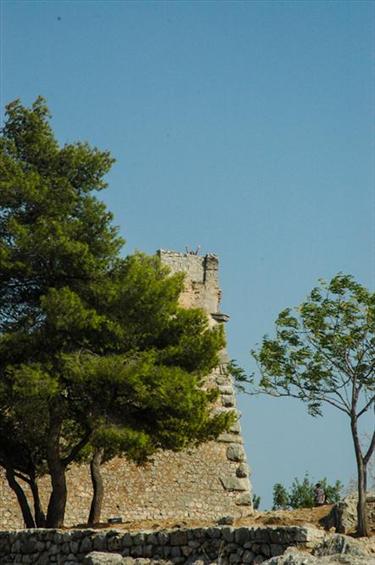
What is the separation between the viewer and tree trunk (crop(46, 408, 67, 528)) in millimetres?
23172

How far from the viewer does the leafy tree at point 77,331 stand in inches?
888

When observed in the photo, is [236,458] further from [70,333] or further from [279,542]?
[279,542]

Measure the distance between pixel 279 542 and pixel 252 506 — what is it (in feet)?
71.2

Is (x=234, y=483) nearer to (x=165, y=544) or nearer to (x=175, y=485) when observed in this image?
(x=175, y=485)

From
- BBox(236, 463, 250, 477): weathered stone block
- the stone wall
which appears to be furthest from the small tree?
the stone wall

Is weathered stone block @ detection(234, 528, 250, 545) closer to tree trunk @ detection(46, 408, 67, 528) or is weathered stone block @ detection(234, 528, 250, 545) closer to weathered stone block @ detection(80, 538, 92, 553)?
weathered stone block @ detection(80, 538, 92, 553)

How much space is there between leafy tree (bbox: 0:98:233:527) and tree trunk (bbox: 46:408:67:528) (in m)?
0.03

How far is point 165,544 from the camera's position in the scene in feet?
53.6

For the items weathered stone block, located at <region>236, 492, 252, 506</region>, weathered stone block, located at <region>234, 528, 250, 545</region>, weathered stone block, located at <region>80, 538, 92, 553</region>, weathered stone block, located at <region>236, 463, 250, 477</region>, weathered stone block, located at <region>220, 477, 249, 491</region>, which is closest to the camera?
weathered stone block, located at <region>234, 528, 250, 545</region>

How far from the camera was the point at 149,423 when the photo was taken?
23.4 meters

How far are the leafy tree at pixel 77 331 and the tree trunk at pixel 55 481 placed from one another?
0.03m

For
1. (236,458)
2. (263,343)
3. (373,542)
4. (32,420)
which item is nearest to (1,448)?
(32,420)

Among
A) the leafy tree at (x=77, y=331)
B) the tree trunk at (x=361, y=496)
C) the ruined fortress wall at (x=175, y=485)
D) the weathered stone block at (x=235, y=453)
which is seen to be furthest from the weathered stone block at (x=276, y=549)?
the weathered stone block at (x=235, y=453)

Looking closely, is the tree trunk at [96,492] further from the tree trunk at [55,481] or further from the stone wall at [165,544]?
the stone wall at [165,544]
